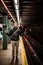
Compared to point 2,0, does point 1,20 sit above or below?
below

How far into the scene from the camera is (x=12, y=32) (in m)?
8.11

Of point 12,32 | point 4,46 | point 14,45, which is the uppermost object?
point 12,32

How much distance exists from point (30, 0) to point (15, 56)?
12.1 feet

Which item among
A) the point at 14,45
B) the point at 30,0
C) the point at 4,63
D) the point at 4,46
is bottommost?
the point at 4,46

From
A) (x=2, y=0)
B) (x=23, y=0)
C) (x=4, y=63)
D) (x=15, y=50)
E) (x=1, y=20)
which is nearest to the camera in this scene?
(x=23, y=0)

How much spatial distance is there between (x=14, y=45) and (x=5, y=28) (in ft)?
17.2

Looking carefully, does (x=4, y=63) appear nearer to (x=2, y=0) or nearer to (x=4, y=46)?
(x=2, y=0)

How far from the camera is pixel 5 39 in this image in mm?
13320

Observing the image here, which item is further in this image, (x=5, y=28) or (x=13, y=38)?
(x=5, y=28)

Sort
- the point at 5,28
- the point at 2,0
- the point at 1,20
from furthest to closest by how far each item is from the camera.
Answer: the point at 1,20 < the point at 5,28 < the point at 2,0

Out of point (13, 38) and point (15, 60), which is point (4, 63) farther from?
point (13, 38)

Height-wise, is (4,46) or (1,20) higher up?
(1,20)

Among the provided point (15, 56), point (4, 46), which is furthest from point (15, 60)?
point (4, 46)

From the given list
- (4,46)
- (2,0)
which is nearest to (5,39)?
(4,46)
